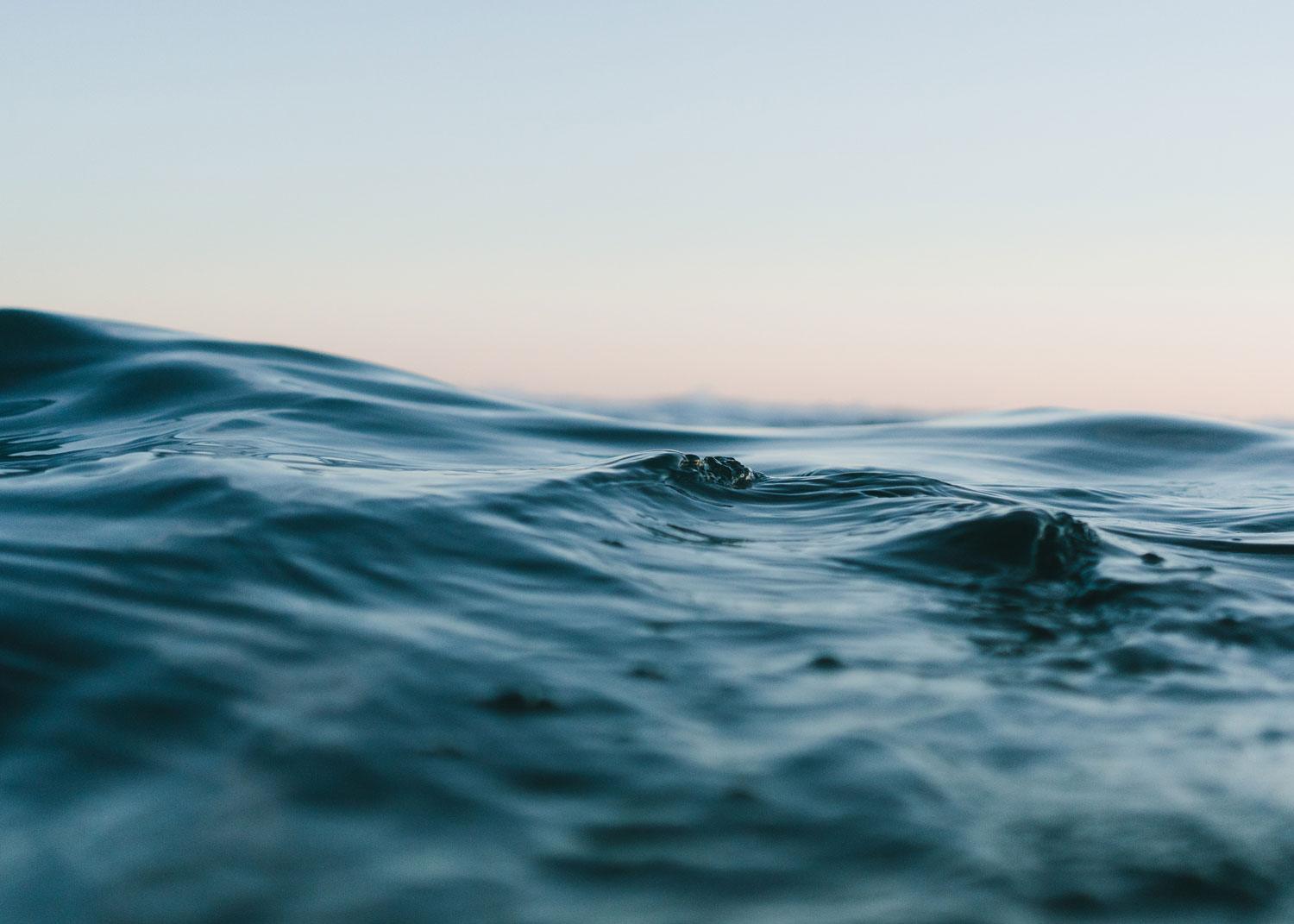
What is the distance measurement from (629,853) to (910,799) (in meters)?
0.53

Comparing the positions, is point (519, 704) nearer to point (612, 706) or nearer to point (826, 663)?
point (612, 706)

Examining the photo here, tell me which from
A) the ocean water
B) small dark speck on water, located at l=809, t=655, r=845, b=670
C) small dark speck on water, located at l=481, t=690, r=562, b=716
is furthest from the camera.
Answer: small dark speck on water, located at l=809, t=655, r=845, b=670

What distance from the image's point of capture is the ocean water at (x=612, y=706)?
1.57 m

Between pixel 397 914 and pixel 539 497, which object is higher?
pixel 539 497

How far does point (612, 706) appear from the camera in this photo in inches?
85.1

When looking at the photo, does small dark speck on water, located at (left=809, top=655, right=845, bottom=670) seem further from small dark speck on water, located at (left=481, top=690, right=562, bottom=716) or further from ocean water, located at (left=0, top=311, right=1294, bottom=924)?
small dark speck on water, located at (left=481, top=690, right=562, bottom=716)

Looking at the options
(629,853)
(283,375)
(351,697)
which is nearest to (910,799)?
(629,853)

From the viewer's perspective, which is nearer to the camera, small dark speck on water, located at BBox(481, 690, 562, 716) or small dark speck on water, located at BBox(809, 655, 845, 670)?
small dark speck on water, located at BBox(481, 690, 562, 716)

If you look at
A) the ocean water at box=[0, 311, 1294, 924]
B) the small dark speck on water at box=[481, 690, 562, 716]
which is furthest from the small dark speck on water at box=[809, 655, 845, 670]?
the small dark speck on water at box=[481, 690, 562, 716]

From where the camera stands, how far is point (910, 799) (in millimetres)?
1820

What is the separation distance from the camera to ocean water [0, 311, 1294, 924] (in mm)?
1572

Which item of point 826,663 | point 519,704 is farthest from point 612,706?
point 826,663

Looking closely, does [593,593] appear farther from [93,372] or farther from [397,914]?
[93,372]

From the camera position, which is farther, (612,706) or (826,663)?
(826,663)
